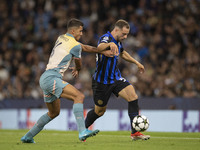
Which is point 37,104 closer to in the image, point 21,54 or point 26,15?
point 21,54

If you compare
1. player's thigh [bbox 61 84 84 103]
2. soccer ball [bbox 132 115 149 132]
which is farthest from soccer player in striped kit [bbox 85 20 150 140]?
player's thigh [bbox 61 84 84 103]

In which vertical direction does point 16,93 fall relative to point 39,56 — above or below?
below

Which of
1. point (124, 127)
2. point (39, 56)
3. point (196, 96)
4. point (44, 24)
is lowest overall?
point (124, 127)

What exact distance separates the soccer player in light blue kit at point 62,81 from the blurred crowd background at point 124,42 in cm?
803

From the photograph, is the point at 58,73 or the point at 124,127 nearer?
the point at 58,73

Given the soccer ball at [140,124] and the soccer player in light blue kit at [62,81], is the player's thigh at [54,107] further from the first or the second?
the soccer ball at [140,124]

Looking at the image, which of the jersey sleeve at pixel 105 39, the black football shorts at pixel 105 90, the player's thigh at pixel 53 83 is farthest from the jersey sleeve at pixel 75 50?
the black football shorts at pixel 105 90

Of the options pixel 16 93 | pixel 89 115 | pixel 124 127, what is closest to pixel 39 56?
pixel 16 93

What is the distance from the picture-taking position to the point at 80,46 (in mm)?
7504

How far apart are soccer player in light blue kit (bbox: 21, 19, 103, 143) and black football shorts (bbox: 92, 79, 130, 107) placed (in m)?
1.02

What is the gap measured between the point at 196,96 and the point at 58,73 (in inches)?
327

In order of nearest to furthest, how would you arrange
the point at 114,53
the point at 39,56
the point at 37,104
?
the point at 114,53 → the point at 37,104 → the point at 39,56

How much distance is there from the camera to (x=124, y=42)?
1833 cm

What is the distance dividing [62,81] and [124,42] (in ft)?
36.6
